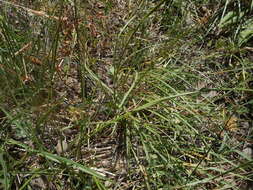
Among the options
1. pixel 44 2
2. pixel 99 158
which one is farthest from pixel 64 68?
pixel 99 158

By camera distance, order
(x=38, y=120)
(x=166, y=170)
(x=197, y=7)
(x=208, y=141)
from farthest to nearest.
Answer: (x=197, y=7), (x=208, y=141), (x=166, y=170), (x=38, y=120)

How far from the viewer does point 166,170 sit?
135cm

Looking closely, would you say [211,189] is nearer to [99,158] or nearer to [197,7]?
[99,158]

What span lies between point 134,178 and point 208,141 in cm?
39

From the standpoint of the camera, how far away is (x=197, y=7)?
1.98m

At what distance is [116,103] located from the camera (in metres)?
1.44

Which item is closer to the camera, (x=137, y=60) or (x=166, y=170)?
(x=166, y=170)

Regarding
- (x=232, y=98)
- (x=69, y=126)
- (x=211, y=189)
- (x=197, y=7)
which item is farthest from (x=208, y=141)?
(x=197, y=7)

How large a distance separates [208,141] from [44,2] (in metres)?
0.94

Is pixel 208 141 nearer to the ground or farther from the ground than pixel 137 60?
nearer to the ground

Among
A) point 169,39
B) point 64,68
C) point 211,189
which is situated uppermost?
point 169,39

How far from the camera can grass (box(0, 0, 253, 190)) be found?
3.83ft

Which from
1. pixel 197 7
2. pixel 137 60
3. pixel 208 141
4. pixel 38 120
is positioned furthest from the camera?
pixel 197 7

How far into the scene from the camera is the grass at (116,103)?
46.0 inches
